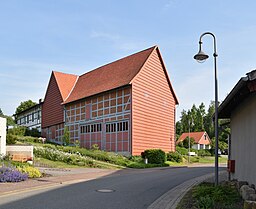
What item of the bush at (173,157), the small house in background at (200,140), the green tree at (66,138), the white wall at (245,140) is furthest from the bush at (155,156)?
the small house in background at (200,140)

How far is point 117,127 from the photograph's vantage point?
3606cm

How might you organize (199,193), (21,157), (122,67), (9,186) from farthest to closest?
1. (122,67)
2. (21,157)
3. (9,186)
4. (199,193)

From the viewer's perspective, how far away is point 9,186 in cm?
1348

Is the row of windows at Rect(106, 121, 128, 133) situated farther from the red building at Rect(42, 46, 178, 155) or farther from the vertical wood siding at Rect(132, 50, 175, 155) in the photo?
the vertical wood siding at Rect(132, 50, 175, 155)

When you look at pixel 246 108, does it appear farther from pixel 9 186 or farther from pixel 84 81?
pixel 84 81

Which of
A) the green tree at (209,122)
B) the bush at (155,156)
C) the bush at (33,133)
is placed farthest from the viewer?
the green tree at (209,122)

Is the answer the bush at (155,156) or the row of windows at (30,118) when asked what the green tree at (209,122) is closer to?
the row of windows at (30,118)

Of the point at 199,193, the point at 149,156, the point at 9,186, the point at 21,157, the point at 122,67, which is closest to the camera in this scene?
the point at 199,193

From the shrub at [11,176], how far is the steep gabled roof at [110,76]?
20.4 m

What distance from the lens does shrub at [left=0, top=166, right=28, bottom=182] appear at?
14.9 metres

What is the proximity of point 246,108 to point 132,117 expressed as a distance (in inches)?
924

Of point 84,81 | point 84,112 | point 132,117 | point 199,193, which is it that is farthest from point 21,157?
point 84,81

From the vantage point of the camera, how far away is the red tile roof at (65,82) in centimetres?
4822

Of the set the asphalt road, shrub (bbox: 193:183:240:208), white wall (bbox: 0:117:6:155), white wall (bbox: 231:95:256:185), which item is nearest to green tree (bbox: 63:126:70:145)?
white wall (bbox: 0:117:6:155)
